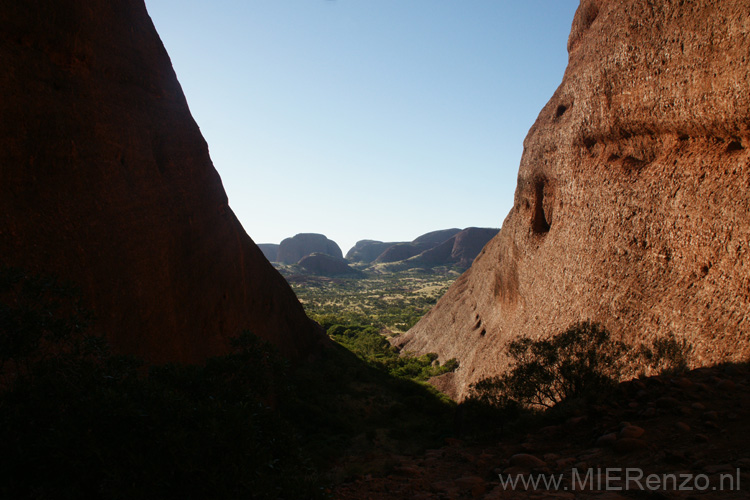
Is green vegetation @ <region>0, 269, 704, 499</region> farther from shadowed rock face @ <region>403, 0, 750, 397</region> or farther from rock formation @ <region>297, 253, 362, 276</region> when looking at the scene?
rock formation @ <region>297, 253, 362, 276</region>

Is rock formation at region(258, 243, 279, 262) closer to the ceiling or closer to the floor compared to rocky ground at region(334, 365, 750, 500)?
closer to the ceiling

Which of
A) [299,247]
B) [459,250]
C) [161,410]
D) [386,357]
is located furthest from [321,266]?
[161,410]

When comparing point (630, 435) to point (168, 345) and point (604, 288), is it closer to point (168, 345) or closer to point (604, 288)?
point (604, 288)

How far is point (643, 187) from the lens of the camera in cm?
1217

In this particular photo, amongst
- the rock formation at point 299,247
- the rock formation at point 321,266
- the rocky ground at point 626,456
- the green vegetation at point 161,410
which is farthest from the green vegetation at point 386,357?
the rock formation at point 299,247

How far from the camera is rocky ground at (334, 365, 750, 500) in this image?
5.07 meters

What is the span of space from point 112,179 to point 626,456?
12.4 metres

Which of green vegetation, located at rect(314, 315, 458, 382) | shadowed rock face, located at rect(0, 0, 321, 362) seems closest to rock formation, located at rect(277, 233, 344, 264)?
green vegetation, located at rect(314, 315, 458, 382)

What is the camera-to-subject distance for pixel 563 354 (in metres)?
10.7

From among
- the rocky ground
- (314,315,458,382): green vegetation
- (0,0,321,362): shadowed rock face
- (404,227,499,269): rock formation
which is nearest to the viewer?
the rocky ground

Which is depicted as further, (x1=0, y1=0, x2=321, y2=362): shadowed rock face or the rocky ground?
(x1=0, y1=0, x2=321, y2=362): shadowed rock face

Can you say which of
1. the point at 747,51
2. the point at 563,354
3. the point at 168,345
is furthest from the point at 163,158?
the point at 747,51

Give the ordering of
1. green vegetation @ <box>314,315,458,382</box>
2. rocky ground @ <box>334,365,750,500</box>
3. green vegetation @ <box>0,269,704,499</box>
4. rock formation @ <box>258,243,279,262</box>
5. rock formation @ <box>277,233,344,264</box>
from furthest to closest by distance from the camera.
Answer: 1. rock formation @ <box>258,243,279,262</box>
2. rock formation @ <box>277,233,344,264</box>
3. green vegetation @ <box>314,315,458,382</box>
4. rocky ground @ <box>334,365,750,500</box>
5. green vegetation @ <box>0,269,704,499</box>

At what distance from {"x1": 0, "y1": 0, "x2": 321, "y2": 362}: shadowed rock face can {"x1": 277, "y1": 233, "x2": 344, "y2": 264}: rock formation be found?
15130 cm
